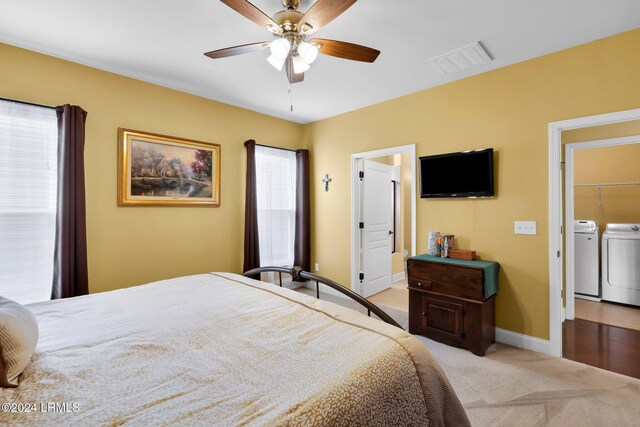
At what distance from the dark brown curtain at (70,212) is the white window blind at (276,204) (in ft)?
6.46

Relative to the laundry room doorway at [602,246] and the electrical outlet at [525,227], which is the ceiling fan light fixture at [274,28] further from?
the laundry room doorway at [602,246]

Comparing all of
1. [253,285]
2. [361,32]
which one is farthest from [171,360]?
[361,32]

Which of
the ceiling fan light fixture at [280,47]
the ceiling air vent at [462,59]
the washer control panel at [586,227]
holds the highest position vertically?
the ceiling air vent at [462,59]

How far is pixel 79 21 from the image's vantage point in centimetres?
220

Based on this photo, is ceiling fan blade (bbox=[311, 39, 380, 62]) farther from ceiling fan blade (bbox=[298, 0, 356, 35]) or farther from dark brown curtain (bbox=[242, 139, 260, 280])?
dark brown curtain (bbox=[242, 139, 260, 280])

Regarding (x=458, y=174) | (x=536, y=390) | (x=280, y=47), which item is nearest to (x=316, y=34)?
(x=280, y=47)

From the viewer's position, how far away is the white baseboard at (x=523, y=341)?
2.64m

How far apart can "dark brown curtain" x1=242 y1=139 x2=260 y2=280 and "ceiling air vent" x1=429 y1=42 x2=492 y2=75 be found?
7.95 feet

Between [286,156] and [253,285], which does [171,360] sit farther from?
[286,156]

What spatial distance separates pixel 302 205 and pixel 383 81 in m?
2.12

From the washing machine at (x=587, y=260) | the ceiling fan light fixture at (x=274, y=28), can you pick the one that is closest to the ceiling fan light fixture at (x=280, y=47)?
the ceiling fan light fixture at (x=274, y=28)

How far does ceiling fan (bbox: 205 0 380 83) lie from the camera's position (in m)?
1.62

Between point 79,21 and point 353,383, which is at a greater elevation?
point 79,21

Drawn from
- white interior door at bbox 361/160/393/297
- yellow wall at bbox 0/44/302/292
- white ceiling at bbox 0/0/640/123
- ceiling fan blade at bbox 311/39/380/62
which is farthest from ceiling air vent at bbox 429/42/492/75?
yellow wall at bbox 0/44/302/292
